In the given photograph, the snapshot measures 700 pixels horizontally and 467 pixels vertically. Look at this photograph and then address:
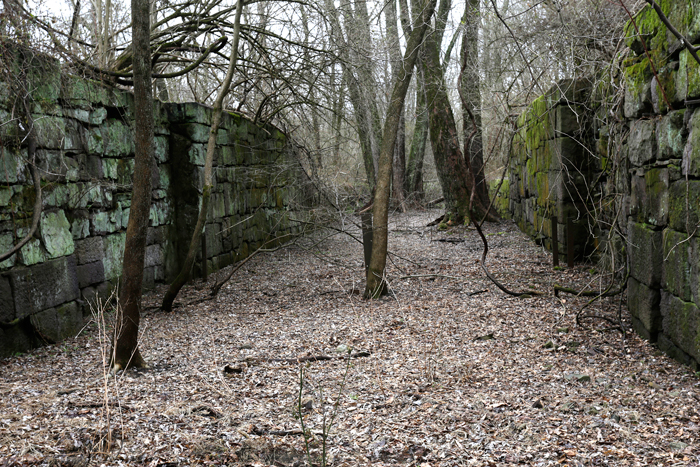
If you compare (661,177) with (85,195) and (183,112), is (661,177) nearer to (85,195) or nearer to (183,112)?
(85,195)

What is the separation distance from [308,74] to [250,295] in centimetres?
278

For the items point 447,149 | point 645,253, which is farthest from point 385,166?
point 447,149

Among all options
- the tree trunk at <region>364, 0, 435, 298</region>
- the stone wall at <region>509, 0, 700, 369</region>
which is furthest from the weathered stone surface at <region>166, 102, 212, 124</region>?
the stone wall at <region>509, 0, 700, 369</region>

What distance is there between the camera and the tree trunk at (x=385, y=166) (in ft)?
18.9

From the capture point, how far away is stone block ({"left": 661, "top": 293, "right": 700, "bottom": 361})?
10.5 ft

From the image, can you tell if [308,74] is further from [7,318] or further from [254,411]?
[254,411]

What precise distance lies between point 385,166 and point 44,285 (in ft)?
11.0

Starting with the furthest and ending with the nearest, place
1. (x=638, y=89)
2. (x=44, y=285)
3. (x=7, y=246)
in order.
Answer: (x=44, y=285), (x=7, y=246), (x=638, y=89)

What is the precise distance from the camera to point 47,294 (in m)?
4.51

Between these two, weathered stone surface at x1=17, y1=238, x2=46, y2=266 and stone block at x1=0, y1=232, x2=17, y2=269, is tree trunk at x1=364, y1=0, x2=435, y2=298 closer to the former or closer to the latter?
weathered stone surface at x1=17, y1=238, x2=46, y2=266

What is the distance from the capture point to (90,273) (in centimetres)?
539

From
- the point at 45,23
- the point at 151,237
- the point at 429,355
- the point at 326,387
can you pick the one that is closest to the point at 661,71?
the point at 429,355

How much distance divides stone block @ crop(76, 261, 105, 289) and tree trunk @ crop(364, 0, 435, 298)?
8.79 ft

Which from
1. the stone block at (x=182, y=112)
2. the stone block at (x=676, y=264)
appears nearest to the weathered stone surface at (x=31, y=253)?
the stone block at (x=182, y=112)
